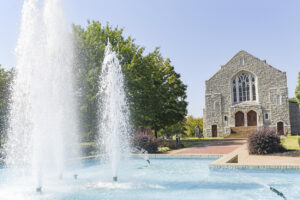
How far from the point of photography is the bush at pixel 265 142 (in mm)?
14000

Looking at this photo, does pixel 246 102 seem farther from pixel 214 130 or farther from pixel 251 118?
pixel 214 130

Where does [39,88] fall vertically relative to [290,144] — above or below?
above

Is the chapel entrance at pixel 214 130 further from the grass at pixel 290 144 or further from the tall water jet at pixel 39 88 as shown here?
the tall water jet at pixel 39 88

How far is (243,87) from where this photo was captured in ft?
131

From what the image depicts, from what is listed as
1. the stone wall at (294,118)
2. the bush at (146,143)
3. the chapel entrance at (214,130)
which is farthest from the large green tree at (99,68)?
the stone wall at (294,118)

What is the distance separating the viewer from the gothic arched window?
39188mm

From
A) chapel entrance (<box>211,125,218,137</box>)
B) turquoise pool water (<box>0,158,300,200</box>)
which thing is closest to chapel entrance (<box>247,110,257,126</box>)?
chapel entrance (<box>211,125,218,137</box>)

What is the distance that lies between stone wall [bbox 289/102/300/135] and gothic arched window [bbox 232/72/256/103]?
546 cm

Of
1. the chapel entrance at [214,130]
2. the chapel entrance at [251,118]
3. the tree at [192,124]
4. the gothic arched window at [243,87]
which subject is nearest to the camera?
the chapel entrance at [251,118]

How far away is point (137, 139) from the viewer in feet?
58.9

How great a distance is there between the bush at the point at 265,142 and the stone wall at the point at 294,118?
85.9 feet

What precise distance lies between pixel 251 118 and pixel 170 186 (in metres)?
33.3

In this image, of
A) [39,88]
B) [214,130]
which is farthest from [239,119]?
[39,88]

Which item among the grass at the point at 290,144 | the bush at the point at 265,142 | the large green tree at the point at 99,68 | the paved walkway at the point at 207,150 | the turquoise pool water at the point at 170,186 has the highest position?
the large green tree at the point at 99,68
